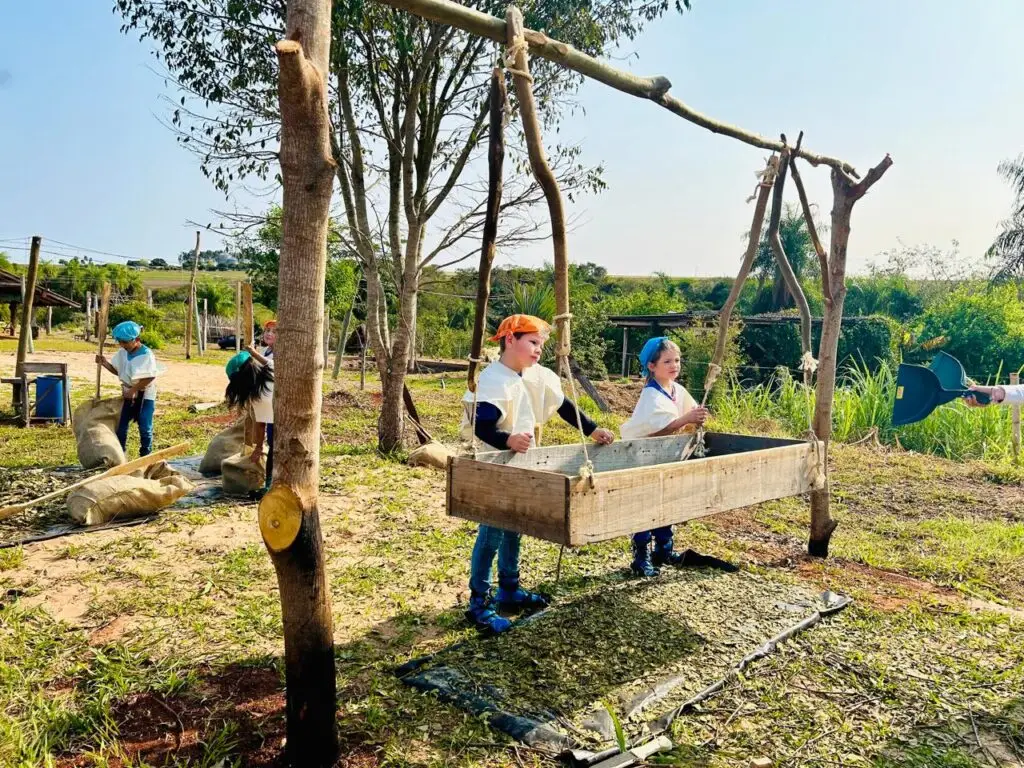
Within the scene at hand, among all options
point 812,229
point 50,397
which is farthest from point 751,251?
point 50,397

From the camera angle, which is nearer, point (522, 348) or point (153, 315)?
point (522, 348)

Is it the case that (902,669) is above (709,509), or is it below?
below

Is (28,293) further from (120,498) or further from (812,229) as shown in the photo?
(812,229)

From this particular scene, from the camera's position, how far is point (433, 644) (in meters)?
3.56

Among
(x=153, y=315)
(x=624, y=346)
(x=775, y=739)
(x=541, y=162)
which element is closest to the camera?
(x=775, y=739)

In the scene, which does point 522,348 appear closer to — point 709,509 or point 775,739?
point 709,509

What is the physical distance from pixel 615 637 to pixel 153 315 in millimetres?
30762

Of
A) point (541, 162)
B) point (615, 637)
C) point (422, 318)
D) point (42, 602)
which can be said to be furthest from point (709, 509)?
point (422, 318)

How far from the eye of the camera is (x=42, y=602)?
3980 mm

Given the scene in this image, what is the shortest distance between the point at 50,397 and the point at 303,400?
33.3 feet

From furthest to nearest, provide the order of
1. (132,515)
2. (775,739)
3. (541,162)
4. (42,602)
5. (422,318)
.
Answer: (422,318), (132,515), (42,602), (541,162), (775,739)

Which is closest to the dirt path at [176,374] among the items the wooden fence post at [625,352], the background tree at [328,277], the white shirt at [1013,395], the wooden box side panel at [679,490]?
the background tree at [328,277]

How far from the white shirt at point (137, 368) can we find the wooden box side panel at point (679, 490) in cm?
571

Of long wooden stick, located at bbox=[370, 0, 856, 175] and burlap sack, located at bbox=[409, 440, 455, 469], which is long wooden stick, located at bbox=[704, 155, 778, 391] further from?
burlap sack, located at bbox=[409, 440, 455, 469]
